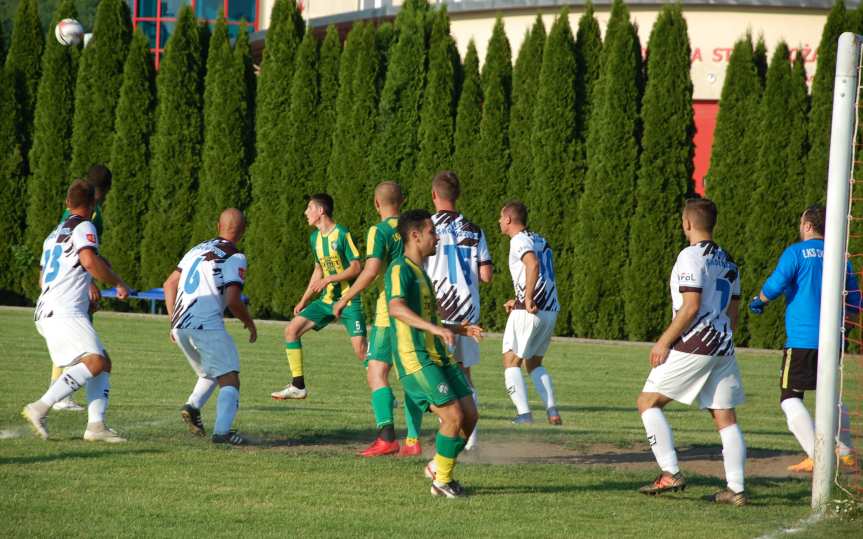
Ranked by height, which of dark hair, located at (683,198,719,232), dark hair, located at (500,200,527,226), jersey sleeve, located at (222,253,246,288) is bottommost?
jersey sleeve, located at (222,253,246,288)

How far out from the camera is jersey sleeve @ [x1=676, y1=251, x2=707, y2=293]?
752cm

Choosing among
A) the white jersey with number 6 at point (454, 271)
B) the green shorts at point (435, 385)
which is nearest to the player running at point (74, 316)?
the white jersey with number 6 at point (454, 271)

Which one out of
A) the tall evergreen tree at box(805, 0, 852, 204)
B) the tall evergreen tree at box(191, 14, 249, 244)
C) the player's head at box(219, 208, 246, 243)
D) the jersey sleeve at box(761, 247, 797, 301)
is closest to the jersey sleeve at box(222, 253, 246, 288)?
the player's head at box(219, 208, 246, 243)

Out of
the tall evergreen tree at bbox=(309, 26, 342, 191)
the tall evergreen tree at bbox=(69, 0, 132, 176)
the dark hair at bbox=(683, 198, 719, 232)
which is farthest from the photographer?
the tall evergreen tree at bbox=(69, 0, 132, 176)

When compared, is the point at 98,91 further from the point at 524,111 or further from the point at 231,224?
the point at 231,224

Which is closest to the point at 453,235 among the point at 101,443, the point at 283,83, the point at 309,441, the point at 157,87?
the point at 309,441

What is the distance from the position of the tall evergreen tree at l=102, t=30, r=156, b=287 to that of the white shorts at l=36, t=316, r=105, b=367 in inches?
597

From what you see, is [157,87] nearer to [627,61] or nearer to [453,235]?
[627,61]

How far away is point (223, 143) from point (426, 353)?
16553 millimetres

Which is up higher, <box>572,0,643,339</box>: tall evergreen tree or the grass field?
<box>572,0,643,339</box>: tall evergreen tree

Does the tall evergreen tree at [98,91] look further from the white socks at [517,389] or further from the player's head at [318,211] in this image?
the white socks at [517,389]

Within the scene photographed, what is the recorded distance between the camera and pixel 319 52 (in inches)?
922

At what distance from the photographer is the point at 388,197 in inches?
374

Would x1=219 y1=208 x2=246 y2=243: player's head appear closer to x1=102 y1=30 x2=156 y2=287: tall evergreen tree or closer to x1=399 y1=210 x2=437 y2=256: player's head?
x1=399 y1=210 x2=437 y2=256: player's head
